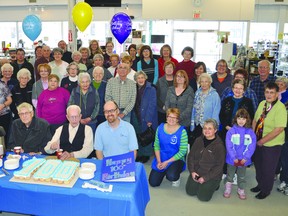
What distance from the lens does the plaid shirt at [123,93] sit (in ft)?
14.0

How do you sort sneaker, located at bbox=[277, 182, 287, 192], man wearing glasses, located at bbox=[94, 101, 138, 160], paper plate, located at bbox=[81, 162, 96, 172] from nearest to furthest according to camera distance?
paper plate, located at bbox=[81, 162, 96, 172], man wearing glasses, located at bbox=[94, 101, 138, 160], sneaker, located at bbox=[277, 182, 287, 192]

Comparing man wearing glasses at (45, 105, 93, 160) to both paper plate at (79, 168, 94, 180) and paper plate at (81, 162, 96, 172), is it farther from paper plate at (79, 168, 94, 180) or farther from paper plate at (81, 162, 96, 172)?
paper plate at (79, 168, 94, 180)

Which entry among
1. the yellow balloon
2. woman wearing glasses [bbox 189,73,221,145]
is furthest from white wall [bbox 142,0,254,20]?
woman wearing glasses [bbox 189,73,221,145]

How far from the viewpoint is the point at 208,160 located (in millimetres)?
3490

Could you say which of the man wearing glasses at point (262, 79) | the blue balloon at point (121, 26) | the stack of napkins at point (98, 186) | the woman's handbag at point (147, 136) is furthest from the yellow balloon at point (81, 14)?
the stack of napkins at point (98, 186)

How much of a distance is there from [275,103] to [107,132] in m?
1.94

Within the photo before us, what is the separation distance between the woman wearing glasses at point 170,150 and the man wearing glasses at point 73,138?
38.6 inches

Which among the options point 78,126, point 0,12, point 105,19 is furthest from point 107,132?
point 0,12

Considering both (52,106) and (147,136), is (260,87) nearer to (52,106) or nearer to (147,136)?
(147,136)

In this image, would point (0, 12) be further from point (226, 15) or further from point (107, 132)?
point (107, 132)

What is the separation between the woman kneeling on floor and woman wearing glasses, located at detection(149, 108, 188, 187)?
214 mm

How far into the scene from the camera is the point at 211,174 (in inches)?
137

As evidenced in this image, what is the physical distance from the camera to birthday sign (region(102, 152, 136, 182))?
2432mm

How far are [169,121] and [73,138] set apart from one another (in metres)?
1.16
